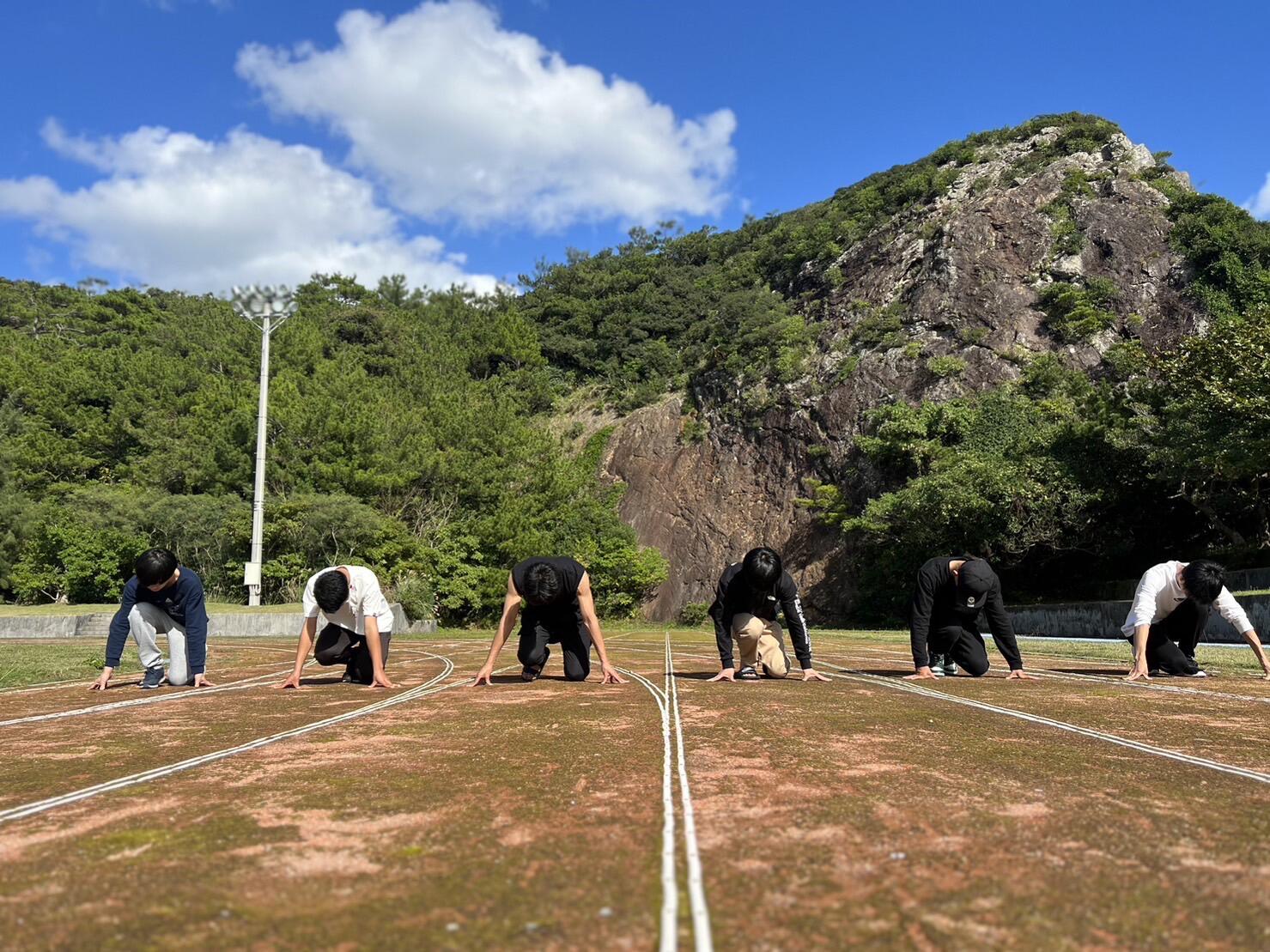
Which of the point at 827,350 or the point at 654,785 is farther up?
the point at 827,350

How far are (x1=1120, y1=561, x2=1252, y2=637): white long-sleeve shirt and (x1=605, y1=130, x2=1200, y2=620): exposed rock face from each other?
28.6 meters

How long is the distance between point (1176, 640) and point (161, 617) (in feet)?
32.9

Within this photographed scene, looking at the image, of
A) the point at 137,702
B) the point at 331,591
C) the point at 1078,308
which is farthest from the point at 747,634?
the point at 1078,308

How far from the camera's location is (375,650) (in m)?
7.46

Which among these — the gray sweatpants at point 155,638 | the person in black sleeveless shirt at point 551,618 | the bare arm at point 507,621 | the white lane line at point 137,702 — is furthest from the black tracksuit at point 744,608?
the gray sweatpants at point 155,638

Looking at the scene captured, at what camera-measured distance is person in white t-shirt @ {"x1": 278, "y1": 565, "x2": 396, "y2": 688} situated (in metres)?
7.06

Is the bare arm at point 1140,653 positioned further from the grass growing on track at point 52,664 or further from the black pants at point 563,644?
the grass growing on track at point 52,664

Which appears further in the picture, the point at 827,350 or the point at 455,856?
the point at 827,350

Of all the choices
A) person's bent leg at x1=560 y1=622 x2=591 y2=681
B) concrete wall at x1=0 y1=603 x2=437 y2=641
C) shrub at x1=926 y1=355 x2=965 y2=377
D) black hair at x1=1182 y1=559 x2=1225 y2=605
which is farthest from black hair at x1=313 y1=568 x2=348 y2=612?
shrub at x1=926 y1=355 x2=965 y2=377

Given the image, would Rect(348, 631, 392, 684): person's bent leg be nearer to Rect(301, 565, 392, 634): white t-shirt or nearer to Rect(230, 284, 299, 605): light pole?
Rect(301, 565, 392, 634): white t-shirt

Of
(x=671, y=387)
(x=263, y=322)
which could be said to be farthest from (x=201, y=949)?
(x=671, y=387)

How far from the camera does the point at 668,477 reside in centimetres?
4447

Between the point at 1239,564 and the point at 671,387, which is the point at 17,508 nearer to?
the point at 671,387

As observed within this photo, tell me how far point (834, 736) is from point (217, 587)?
104 ft
